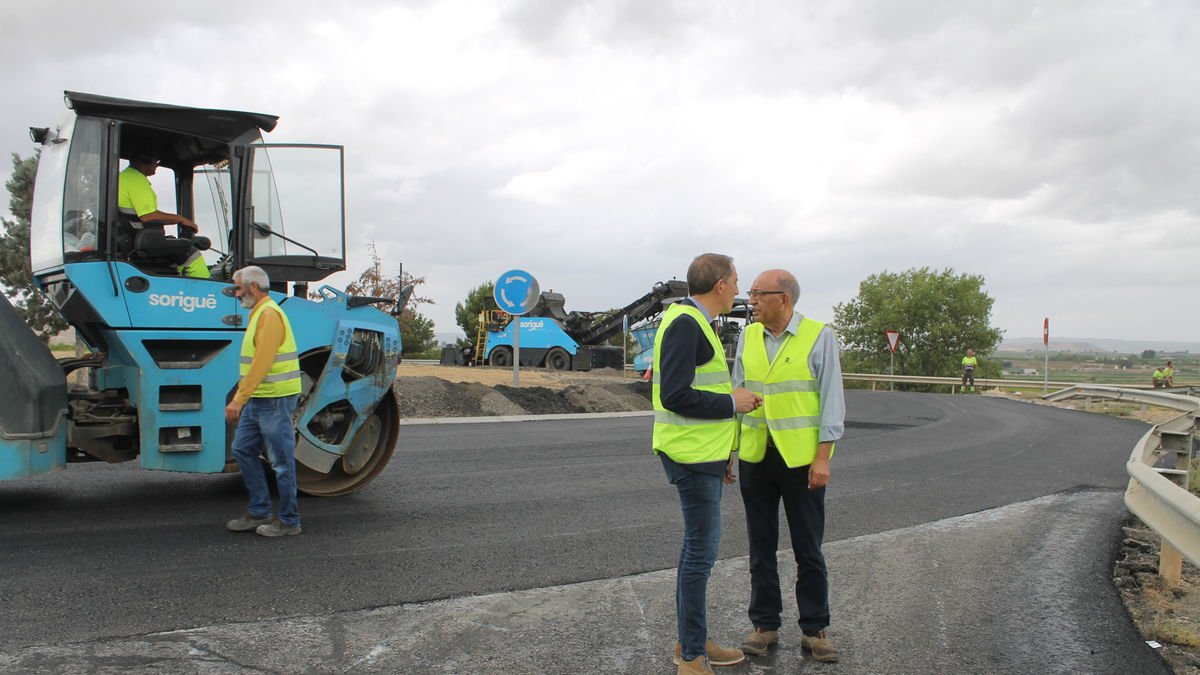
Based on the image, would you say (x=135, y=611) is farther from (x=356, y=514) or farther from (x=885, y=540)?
(x=885, y=540)

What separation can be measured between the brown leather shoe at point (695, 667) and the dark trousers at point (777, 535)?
58 centimetres

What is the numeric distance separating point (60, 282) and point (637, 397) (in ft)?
45.4

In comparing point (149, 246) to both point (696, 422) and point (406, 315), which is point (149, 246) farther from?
point (406, 315)

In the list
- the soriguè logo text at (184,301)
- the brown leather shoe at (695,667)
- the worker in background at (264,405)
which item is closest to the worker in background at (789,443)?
the brown leather shoe at (695,667)

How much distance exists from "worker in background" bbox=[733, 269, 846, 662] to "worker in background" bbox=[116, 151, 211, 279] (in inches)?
168

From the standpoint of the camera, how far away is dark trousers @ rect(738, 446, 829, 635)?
161 inches

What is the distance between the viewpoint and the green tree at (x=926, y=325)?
71.0 meters

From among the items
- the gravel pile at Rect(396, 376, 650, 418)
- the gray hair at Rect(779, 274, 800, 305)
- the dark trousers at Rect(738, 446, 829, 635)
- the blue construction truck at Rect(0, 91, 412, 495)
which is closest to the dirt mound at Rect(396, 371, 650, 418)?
the gravel pile at Rect(396, 376, 650, 418)

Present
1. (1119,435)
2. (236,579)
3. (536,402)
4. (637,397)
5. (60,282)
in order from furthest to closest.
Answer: (637,397)
(536,402)
(1119,435)
(60,282)
(236,579)

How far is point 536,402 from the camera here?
1678 cm

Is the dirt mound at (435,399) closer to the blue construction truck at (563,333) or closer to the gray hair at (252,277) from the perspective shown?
the gray hair at (252,277)

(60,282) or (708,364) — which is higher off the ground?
(60,282)

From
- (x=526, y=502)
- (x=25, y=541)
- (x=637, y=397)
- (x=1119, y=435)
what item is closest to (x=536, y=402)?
(x=637, y=397)

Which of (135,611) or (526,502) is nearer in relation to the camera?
(135,611)
